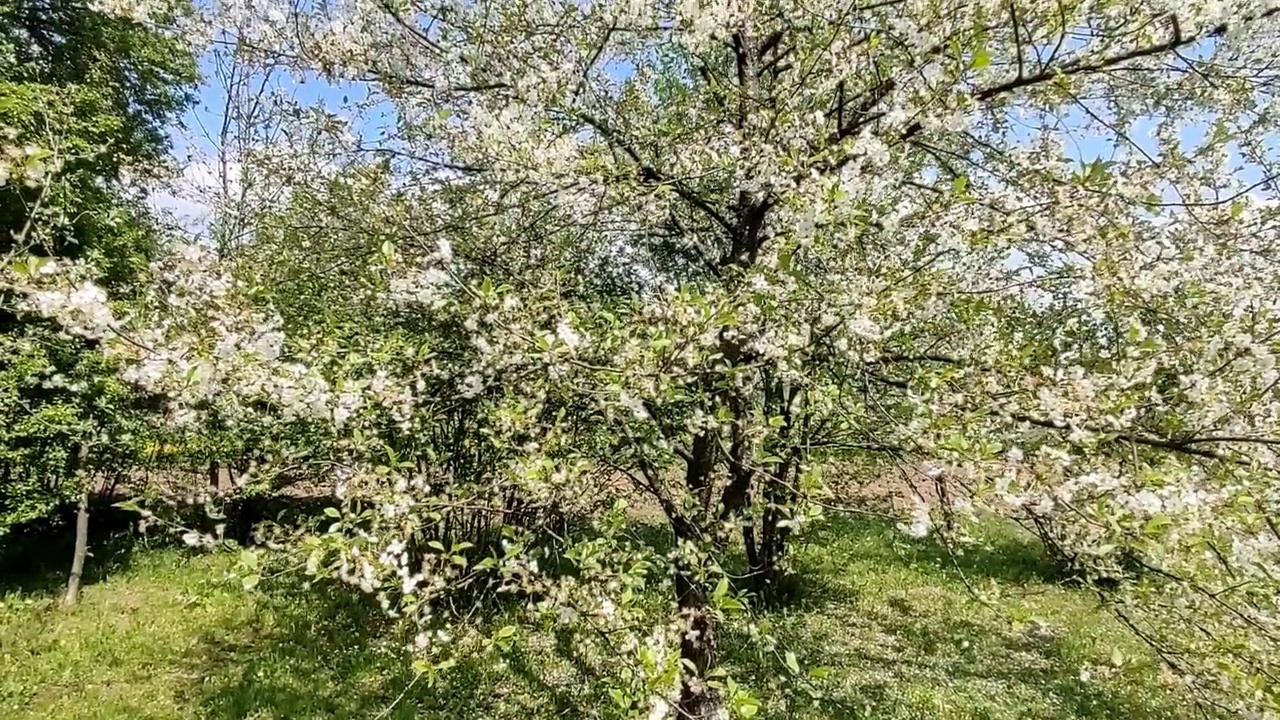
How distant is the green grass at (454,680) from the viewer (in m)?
5.87

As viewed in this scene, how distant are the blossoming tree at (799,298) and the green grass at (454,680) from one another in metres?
2.02

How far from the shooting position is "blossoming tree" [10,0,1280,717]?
2662 mm

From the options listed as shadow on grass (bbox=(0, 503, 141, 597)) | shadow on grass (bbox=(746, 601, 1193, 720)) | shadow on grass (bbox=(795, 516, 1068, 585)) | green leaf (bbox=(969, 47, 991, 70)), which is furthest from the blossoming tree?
shadow on grass (bbox=(0, 503, 141, 597))

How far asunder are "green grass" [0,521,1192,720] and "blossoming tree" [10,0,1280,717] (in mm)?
2023

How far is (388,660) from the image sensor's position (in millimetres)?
6695

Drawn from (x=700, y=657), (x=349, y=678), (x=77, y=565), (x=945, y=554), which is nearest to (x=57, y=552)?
(x=77, y=565)

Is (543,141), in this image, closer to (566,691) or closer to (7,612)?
(566,691)

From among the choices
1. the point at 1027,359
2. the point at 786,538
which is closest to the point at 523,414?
the point at 1027,359

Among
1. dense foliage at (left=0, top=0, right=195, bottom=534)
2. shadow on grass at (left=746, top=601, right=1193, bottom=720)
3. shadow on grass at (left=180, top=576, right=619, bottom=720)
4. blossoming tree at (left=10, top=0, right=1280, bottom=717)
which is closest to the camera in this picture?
blossoming tree at (left=10, top=0, right=1280, bottom=717)

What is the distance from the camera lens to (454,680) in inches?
248

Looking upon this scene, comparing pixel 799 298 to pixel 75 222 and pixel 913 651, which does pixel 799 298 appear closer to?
pixel 913 651

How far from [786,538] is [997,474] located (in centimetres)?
570

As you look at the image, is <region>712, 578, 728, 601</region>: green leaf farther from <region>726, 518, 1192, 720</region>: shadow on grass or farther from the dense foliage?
the dense foliage

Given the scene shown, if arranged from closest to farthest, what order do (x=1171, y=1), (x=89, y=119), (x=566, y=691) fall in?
(x=1171, y=1) → (x=566, y=691) → (x=89, y=119)
